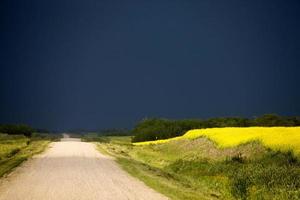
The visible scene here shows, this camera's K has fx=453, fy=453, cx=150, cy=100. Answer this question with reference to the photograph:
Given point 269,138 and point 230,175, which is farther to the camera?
point 269,138

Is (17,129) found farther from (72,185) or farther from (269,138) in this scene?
(72,185)

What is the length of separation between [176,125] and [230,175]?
70.0m

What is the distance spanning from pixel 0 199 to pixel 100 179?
698cm

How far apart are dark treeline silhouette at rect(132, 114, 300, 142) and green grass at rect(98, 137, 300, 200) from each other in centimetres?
4272

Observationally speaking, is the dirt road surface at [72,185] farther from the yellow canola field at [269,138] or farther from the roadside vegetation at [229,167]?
the yellow canola field at [269,138]

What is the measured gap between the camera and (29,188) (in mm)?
19438

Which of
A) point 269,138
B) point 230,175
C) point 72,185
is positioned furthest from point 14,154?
point 230,175

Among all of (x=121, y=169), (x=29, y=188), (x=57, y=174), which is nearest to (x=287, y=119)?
(x=121, y=169)

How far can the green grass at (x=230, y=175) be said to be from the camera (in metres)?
19.7

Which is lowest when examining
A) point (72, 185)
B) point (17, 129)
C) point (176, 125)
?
point (72, 185)

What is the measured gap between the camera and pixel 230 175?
25.3 metres

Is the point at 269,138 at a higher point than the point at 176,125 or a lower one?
lower

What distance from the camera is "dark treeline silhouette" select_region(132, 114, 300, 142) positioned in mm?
83000

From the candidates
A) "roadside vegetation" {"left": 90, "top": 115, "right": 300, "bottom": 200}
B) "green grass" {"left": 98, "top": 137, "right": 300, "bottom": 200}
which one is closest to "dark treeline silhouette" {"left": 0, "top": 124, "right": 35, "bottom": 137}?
"roadside vegetation" {"left": 90, "top": 115, "right": 300, "bottom": 200}
